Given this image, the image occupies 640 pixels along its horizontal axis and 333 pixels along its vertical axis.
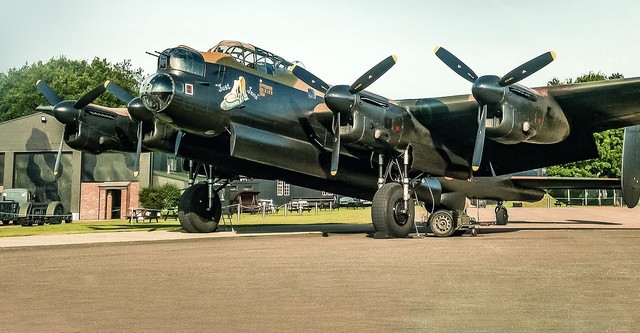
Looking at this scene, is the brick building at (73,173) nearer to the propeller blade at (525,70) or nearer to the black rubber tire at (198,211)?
the black rubber tire at (198,211)

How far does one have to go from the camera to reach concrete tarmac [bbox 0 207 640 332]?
612cm

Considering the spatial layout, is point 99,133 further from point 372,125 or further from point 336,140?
point 372,125

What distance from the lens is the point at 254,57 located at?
20.3m

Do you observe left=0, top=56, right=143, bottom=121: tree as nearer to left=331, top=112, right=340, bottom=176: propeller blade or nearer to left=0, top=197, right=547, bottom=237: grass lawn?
left=0, top=197, right=547, bottom=237: grass lawn

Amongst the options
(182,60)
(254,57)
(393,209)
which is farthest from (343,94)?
(182,60)

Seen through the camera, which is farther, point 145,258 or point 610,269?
point 145,258

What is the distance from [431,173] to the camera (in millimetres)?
22578

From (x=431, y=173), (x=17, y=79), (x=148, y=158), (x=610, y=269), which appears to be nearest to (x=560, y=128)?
(x=431, y=173)

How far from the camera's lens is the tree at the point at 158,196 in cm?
4688

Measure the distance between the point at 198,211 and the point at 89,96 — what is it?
593 cm

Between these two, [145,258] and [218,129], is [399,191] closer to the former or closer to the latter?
[218,129]

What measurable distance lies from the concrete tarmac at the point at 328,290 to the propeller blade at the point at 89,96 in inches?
339

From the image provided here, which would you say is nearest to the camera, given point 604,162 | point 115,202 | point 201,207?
point 201,207

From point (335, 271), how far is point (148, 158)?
136ft
